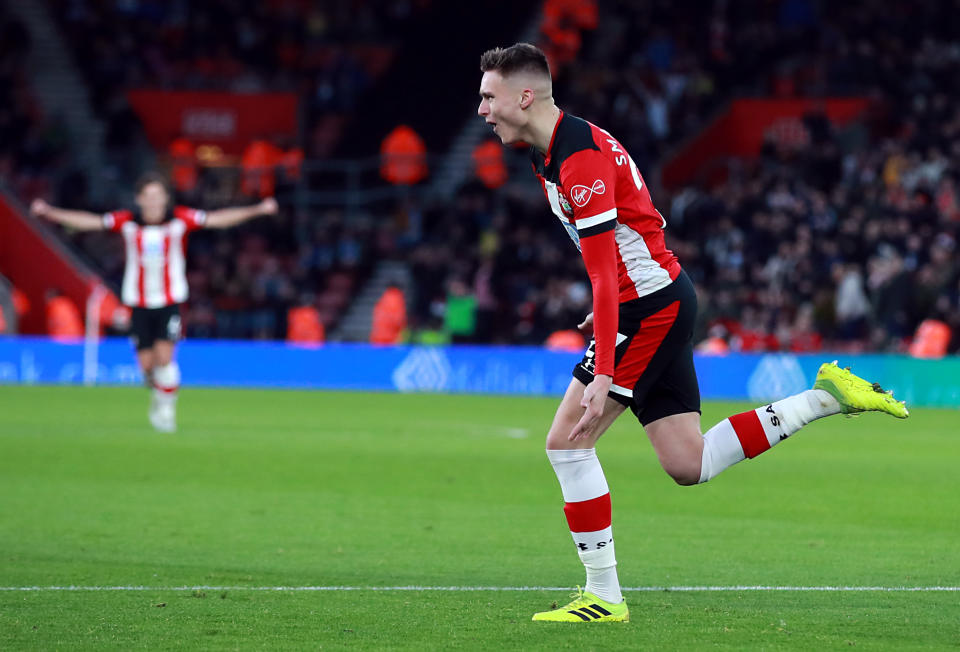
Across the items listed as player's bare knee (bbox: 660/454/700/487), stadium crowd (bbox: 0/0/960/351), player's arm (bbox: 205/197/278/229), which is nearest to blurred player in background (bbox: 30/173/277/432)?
player's arm (bbox: 205/197/278/229)

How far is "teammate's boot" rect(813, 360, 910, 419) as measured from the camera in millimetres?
6070

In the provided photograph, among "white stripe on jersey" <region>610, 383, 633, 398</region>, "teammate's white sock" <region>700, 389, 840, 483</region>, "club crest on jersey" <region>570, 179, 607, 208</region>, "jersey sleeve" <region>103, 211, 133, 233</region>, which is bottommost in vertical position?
"teammate's white sock" <region>700, 389, 840, 483</region>

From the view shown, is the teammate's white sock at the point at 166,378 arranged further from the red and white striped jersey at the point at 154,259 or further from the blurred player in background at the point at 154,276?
the red and white striped jersey at the point at 154,259

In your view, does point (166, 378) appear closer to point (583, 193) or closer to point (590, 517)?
point (590, 517)

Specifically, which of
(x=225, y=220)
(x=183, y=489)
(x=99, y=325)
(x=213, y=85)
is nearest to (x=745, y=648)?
(x=183, y=489)

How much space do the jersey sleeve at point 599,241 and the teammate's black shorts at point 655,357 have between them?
305mm

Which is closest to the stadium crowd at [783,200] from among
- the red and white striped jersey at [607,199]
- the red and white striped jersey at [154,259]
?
the red and white striped jersey at [154,259]

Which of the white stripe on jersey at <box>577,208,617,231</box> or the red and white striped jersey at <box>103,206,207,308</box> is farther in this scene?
the red and white striped jersey at <box>103,206,207,308</box>

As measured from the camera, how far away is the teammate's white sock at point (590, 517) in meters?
5.82

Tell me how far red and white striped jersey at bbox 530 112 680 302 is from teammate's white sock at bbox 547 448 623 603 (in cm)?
67

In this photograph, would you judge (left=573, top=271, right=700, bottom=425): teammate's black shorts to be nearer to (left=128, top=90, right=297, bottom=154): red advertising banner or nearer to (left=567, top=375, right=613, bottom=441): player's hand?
(left=567, top=375, right=613, bottom=441): player's hand

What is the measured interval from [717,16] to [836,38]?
9.03 feet

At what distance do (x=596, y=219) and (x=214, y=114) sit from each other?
30186 mm

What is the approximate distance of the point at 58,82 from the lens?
35844 mm
